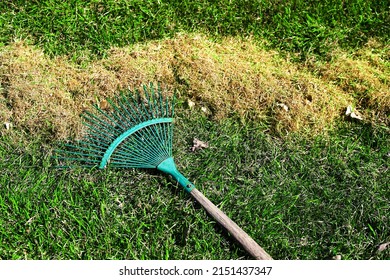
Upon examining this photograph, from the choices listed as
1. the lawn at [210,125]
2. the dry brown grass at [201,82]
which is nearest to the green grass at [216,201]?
the lawn at [210,125]

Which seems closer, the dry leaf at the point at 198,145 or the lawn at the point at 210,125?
the lawn at the point at 210,125

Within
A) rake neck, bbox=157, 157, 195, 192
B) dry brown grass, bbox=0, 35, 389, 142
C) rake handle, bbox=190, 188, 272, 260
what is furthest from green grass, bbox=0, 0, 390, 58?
rake handle, bbox=190, 188, 272, 260

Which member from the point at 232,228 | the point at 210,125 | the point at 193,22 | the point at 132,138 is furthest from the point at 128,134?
the point at 193,22

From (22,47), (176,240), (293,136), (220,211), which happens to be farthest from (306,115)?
(22,47)

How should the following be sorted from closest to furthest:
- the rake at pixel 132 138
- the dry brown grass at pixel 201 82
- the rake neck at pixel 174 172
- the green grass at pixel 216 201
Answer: the green grass at pixel 216 201 < the rake neck at pixel 174 172 < the rake at pixel 132 138 < the dry brown grass at pixel 201 82

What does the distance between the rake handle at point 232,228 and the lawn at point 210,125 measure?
3.2 inches

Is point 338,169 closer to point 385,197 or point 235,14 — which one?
point 385,197

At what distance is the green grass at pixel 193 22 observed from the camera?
13.4ft

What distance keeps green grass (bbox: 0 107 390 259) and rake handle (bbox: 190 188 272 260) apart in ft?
0.25

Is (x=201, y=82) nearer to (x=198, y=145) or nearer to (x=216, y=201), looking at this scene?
(x=198, y=145)

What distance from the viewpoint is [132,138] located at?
3.51 m

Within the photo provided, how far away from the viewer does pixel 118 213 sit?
10.7ft

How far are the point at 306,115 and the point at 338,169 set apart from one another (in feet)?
1.51

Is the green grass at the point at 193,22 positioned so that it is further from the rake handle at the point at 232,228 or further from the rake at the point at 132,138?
the rake handle at the point at 232,228
